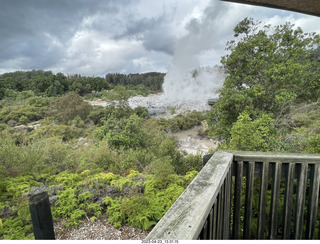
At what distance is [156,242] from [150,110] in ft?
44.0

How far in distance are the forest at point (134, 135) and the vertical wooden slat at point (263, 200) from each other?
1.22 m

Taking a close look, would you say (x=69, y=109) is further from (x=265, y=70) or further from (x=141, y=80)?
(x=265, y=70)

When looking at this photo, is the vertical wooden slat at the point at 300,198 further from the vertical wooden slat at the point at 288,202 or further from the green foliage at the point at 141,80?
the green foliage at the point at 141,80

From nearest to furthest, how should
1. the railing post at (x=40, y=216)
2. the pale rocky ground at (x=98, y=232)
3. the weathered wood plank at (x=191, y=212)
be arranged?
the weathered wood plank at (x=191, y=212) → the railing post at (x=40, y=216) → the pale rocky ground at (x=98, y=232)

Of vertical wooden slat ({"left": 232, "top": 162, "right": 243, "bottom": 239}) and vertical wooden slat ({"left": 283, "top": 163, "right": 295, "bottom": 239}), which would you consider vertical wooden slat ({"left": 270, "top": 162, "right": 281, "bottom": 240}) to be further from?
vertical wooden slat ({"left": 232, "top": 162, "right": 243, "bottom": 239})

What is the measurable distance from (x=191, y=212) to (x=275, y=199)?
2.52 feet

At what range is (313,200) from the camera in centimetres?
99

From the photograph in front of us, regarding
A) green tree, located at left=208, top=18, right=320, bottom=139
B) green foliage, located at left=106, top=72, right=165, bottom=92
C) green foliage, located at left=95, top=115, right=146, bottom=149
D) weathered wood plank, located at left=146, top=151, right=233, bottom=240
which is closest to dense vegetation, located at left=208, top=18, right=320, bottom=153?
green tree, located at left=208, top=18, right=320, bottom=139

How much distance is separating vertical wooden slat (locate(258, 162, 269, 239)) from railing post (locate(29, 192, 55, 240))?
0.97m

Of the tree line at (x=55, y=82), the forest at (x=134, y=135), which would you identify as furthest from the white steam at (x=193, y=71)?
the forest at (x=134, y=135)

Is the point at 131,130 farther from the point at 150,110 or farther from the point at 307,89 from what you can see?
the point at 150,110

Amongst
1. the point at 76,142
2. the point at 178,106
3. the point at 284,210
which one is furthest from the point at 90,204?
the point at 178,106

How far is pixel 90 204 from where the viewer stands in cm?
231

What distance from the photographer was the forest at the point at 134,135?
234 cm
